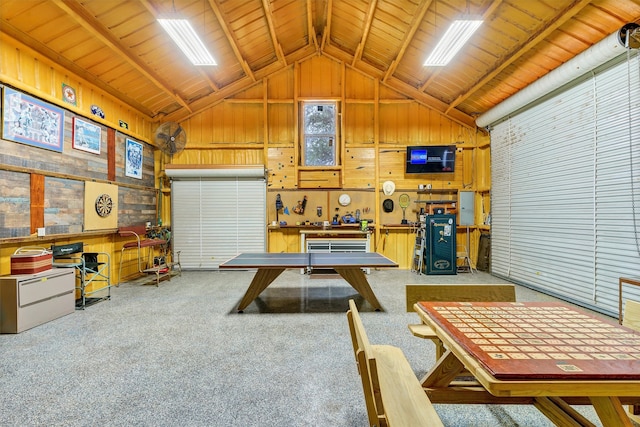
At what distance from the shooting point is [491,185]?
22.4ft

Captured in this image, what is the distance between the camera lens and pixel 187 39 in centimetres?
430

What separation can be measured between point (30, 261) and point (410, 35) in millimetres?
7052

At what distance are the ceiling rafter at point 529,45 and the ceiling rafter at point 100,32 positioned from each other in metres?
6.56

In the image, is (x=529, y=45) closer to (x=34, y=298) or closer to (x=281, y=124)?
(x=281, y=124)

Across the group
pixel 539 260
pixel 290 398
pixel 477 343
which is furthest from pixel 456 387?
pixel 539 260

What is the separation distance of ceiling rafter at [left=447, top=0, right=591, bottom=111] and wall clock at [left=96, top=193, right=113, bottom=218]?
7.75 m

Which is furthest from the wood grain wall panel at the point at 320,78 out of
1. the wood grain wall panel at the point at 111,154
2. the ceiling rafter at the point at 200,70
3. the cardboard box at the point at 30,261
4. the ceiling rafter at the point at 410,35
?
the cardboard box at the point at 30,261

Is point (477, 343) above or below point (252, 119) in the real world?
below

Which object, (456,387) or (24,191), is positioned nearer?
(456,387)

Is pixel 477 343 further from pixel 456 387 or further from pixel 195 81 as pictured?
pixel 195 81

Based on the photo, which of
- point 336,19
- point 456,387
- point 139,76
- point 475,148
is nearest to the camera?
point 456,387

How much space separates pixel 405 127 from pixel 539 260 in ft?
14.4

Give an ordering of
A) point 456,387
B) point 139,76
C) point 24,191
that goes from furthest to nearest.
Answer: point 139,76
point 24,191
point 456,387

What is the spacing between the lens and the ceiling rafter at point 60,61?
150 inches
